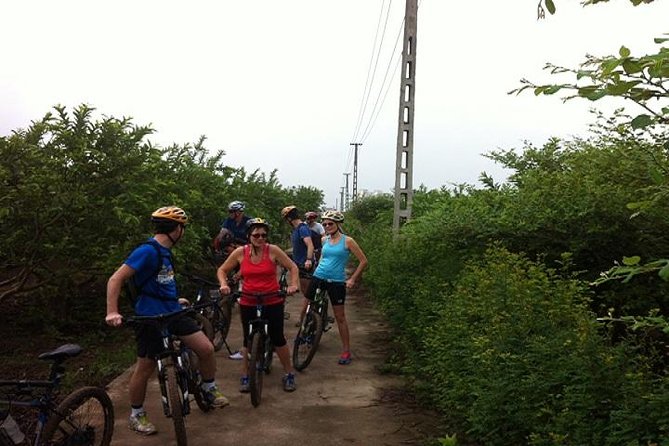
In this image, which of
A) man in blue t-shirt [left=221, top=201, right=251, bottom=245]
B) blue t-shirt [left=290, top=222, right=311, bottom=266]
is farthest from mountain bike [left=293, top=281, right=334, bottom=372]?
man in blue t-shirt [left=221, top=201, right=251, bottom=245]

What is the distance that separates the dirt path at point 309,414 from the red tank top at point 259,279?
966 millimetres

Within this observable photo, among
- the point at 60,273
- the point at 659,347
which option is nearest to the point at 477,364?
the point at 659,347

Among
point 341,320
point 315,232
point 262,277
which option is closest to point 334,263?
point 341,320

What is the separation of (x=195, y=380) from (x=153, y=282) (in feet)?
3.33

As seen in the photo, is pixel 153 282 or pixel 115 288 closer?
pixel 115 288

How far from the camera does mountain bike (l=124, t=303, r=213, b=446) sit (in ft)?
13.3

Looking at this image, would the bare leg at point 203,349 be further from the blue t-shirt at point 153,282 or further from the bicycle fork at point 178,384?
the blue t-shirt at point 153,282

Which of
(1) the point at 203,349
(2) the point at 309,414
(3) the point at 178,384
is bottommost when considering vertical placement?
(2) the point at 309,414

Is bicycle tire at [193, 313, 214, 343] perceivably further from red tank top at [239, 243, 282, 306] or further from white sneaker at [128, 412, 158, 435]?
white sneaker at [128, 412, 158, 435]

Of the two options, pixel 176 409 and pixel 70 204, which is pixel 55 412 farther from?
pixel 70 204

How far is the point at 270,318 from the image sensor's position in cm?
543

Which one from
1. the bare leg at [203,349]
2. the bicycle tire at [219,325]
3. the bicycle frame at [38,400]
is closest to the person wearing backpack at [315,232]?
the bicycle tire at [219,325]

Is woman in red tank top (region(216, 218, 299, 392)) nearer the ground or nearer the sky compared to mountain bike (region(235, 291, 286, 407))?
nearer the sky

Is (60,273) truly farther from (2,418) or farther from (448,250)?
(448,250)
